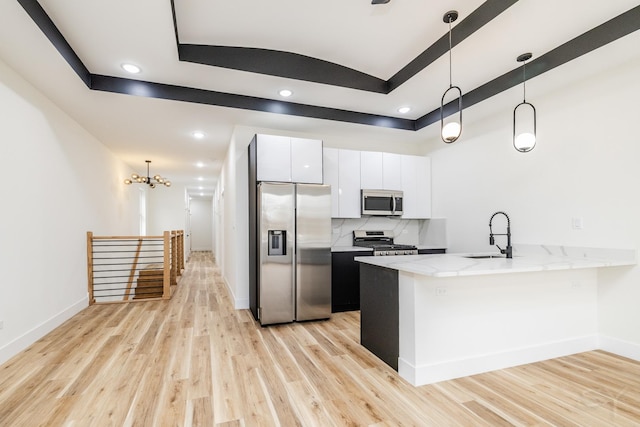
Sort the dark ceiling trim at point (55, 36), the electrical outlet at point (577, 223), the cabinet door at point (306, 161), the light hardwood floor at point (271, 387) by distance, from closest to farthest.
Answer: the light hardwood floor at point (271, 387) < the dark ceiling trim at point (55, 36) < the electrical outlet at point (577, 223) < the cabinet door at point (306, 161)

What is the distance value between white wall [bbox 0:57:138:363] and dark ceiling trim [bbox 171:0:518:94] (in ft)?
5.66

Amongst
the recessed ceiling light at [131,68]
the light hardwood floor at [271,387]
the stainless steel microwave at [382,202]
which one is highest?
the recessed ceiling light at [131,68]

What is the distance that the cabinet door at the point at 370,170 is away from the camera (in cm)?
477

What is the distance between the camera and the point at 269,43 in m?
2.99

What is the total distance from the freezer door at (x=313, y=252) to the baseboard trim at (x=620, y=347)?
109 inches

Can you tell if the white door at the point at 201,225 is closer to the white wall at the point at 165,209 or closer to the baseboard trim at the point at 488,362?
the white wall at the point at 165,209

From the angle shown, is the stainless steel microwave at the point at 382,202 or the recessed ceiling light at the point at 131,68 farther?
the stainless steel microwave at the point at 382,202

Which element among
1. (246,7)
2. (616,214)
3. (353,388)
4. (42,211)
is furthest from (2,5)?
(616,214)

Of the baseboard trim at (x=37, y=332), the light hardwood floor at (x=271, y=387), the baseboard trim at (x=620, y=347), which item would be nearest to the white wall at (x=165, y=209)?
the baseboard trim at (x=37, y=332)

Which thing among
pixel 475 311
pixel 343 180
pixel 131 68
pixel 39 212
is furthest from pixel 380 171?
pixel 39 212

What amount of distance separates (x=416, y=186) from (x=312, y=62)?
8.93ft

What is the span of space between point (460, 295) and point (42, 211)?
4307 millimetres

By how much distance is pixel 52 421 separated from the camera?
6.23ft

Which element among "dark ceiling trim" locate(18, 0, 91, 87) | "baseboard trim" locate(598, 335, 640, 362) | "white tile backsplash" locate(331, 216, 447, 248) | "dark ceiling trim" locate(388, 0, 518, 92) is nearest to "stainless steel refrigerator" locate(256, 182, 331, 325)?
"white tile backsplash" locate(331, 216, 447, 248)
